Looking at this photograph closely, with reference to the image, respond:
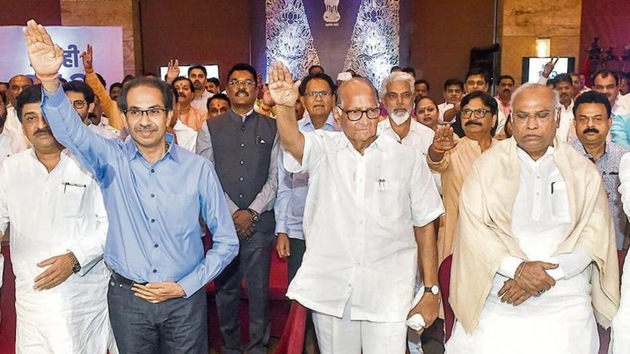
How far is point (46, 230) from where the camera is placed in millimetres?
2514

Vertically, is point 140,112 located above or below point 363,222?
above

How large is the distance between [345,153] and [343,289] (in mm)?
532

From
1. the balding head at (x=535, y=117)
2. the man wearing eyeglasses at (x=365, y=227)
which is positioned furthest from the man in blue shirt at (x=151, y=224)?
the balding head at (x=535, y=117)

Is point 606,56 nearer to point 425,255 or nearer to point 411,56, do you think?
point 411,56

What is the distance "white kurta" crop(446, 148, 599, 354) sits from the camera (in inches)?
97.2

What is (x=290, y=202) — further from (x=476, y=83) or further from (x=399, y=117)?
(x=476, y=83)

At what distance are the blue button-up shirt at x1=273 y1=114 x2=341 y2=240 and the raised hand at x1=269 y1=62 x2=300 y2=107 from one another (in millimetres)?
1333

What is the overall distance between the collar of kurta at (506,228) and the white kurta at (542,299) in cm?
4

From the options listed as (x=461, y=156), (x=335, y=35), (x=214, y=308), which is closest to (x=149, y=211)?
(x=461, y=156)

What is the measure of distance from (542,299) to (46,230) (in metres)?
1.94

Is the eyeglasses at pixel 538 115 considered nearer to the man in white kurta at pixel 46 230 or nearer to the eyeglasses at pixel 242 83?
the man in white kurta at pixel 46 230

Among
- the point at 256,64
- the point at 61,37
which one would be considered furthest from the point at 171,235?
the point at 256,64

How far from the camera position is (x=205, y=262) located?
7.95ft

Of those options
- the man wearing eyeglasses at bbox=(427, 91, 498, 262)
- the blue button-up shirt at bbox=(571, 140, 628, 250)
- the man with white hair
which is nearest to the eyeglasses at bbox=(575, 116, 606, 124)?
the blue button-up shirt at bbox=(571, 140, 628, 250)
